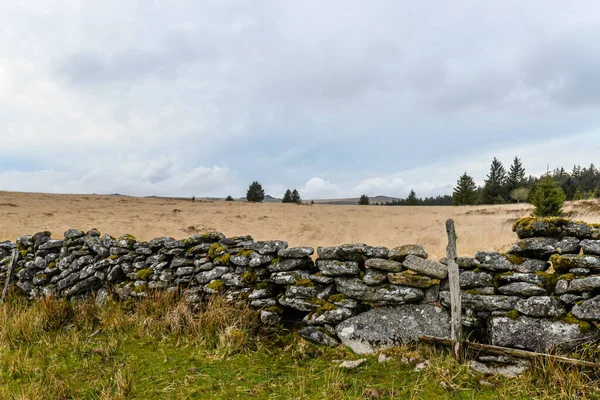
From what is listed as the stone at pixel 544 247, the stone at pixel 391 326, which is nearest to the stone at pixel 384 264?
the stone at pixel 391 326

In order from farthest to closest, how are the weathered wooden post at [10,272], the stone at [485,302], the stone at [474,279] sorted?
the weathered wooden post at [10,272] < the stone at [474,279] < the stone at [485,302]

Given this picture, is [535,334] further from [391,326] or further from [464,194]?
[464,194]

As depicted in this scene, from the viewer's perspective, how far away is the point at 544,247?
4684mm

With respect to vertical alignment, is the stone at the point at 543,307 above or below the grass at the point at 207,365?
above

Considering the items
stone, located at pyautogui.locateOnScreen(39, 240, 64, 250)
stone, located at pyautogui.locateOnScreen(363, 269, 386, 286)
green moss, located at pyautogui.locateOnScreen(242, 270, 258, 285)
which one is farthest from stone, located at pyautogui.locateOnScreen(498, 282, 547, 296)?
stone, located at pyautogui.locateOnScreen(39, 240, 64, 250)

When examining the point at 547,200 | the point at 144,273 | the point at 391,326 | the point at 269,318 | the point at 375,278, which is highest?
the point at 547,200

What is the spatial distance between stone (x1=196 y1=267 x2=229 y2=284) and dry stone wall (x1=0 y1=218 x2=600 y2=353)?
0.02 metres

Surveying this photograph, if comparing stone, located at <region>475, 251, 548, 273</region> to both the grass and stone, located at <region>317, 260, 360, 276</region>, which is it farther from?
stone, located at <region>317, 260, 360, 276</region>

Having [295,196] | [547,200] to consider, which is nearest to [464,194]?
[295,196]

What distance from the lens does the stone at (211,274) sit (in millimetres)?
6551

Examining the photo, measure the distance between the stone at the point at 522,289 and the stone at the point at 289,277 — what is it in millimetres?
2963

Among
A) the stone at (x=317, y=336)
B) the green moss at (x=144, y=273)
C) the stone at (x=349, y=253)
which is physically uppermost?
the stone at (x=349, y=253)

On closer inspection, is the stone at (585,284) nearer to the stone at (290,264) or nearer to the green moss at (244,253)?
the stone at (290,264)

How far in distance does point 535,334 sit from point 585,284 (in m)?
0.86
